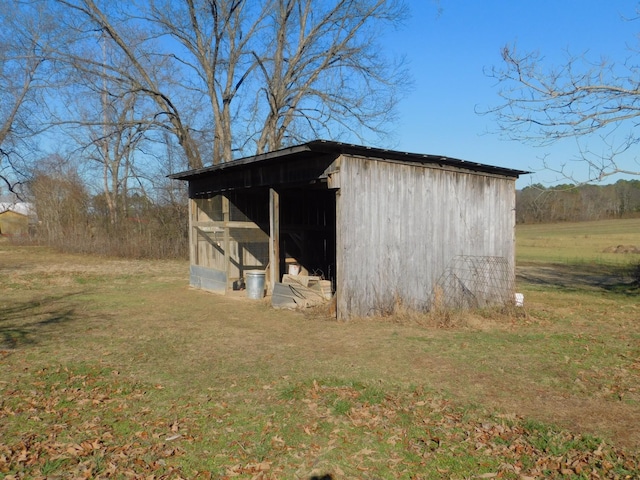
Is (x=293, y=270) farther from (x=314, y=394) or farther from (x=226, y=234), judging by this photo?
(x=314, y=394)

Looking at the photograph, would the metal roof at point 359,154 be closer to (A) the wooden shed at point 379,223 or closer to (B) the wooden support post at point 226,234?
(A) the wooden shed at point 379,223

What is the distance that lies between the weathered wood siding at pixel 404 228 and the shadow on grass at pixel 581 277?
6.29 m

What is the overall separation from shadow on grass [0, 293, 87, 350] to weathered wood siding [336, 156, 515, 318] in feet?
17.4

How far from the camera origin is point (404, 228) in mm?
10391

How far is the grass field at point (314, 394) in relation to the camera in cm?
392

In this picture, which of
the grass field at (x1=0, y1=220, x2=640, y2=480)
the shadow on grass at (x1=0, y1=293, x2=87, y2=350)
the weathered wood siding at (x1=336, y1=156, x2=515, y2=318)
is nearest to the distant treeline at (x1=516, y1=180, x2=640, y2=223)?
the weathered wood siding at (x1=336, y1=156, x2=515, y2=318)

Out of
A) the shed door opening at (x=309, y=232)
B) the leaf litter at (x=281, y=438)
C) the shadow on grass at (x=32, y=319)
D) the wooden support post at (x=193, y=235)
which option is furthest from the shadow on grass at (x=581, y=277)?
the shadow on grass at (x=32, y=319)

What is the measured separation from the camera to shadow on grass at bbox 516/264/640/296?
16141 mm

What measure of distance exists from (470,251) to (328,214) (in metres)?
5.08

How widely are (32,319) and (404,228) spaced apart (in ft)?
25.3

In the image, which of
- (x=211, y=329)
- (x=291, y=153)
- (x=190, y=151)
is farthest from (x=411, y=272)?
(x=190, y=151)

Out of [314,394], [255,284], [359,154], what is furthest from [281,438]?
[255,284]

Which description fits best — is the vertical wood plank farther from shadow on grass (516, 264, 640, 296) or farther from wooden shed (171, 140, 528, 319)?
shadow on grass (516, 264, 640, 296)

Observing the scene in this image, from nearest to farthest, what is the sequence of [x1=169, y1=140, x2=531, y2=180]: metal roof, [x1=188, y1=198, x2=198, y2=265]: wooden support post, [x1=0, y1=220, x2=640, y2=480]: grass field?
[x1=0, y1=220, x2=640, y2=480]: grass field < [x1=169, y1=140, x2=531, y2=180]: metal roof < [x1=188, y1=198, x2=198, y2=265]: wooden support post
